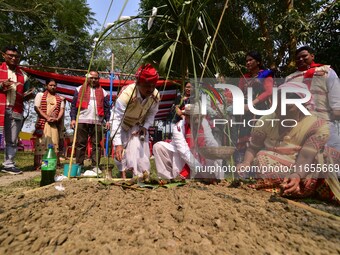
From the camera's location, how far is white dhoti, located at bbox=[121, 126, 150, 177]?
2797 millimetres

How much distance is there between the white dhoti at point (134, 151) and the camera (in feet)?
9.18

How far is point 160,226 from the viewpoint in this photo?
1.14 meters

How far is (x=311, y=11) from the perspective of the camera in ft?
18.8

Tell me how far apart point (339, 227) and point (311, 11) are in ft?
18.0

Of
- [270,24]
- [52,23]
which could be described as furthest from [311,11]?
[52,23]

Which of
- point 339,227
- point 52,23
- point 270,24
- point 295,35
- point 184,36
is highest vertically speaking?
point 52,23

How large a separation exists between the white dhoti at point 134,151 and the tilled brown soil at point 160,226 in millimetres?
1166

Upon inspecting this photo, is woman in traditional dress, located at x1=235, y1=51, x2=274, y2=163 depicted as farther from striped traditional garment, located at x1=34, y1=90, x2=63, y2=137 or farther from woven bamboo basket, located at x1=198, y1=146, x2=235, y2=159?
striped traditional garment, located at x1=34, y1=90, x2=63, y2=137

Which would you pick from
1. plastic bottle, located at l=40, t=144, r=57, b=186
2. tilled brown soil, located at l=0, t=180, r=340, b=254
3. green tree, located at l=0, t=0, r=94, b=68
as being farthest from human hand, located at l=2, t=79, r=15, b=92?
green tree, located at l=0, t=0, r=94, b=68

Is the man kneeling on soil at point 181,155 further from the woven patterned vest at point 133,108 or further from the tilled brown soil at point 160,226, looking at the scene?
the tilled brown soil at point 160,226

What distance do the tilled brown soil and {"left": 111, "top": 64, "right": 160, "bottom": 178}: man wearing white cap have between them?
1.10 metres

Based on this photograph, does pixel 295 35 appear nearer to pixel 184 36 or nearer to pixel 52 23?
pixel 184 36

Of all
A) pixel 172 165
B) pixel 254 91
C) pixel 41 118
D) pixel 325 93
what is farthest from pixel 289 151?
pixel 41 118

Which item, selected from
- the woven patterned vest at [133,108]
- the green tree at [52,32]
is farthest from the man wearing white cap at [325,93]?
the green tree at [52,32]
